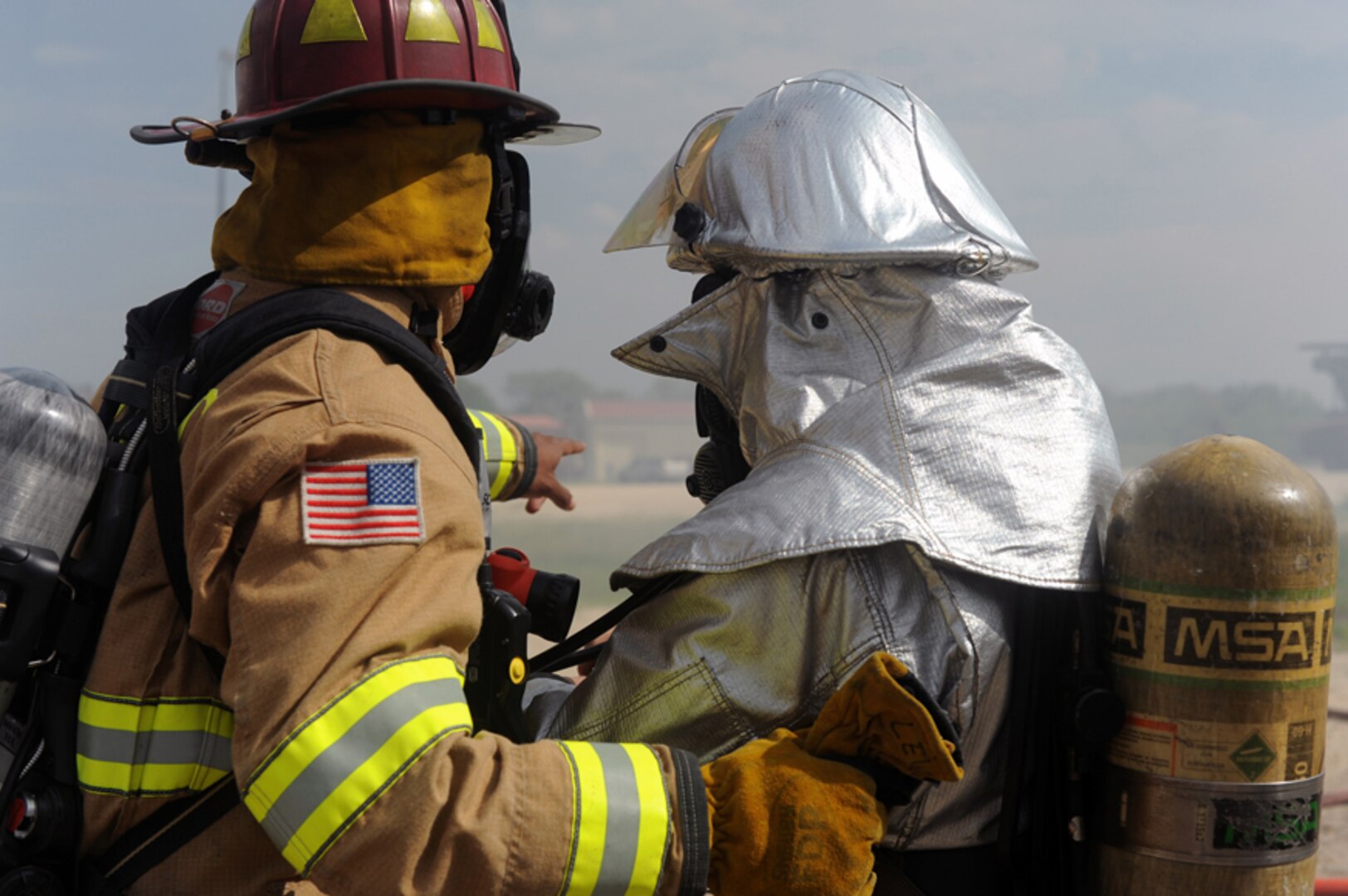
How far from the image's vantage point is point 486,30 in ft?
6.53

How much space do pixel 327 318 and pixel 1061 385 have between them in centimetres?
115

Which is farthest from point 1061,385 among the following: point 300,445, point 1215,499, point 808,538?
point 300,445

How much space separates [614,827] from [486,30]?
1.19 m

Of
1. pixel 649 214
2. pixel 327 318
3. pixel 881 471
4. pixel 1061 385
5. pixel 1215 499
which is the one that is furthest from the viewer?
pixel 649 214

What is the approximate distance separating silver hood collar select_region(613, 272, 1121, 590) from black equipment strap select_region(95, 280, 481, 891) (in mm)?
540

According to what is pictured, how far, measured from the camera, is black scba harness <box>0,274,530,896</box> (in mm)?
1618

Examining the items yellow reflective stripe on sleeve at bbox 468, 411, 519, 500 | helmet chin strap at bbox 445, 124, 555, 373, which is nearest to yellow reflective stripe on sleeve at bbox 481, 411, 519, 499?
yellow reflective stripe on sleeve at bbox 468, 411, 519, 500

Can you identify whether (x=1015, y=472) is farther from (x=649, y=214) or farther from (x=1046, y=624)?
(x=649, y=214)

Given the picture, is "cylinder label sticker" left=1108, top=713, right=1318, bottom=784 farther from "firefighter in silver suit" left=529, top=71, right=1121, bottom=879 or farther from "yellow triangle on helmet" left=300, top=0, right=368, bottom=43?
"yellow triangle on helmet" left=300, top=0, right=368, bottom=43

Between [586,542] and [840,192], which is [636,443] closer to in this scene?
[586,542]

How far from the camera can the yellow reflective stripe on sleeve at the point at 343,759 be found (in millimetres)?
1440

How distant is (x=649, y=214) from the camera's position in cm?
241

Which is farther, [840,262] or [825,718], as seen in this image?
[840,262]

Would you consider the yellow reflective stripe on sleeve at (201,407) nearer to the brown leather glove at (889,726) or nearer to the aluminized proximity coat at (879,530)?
the aluminized proximity coat at (879,530)
